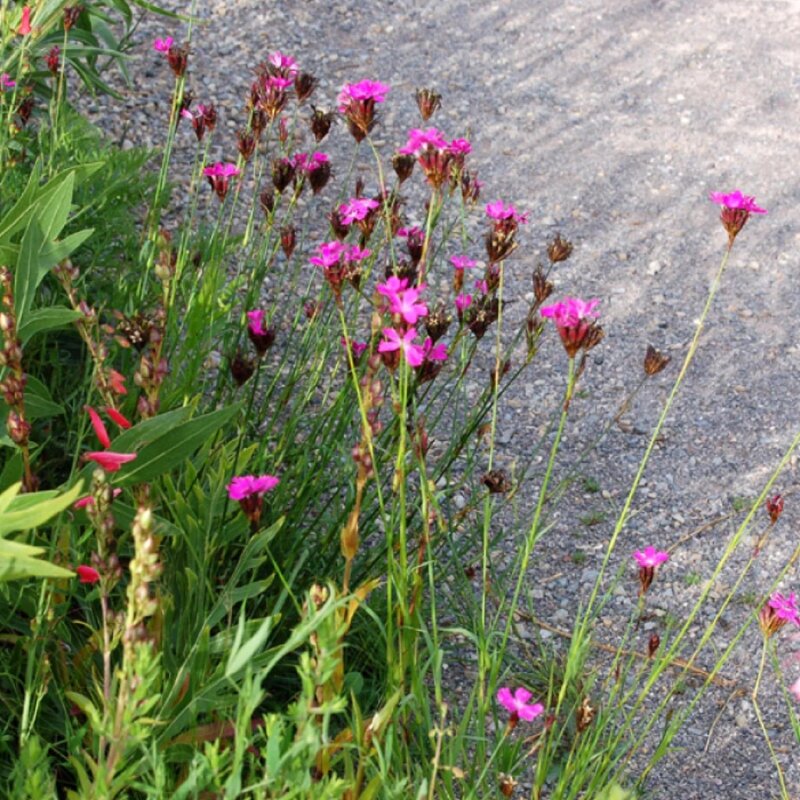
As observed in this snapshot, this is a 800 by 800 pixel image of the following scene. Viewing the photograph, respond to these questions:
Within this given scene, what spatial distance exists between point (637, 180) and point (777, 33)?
4.39 ft

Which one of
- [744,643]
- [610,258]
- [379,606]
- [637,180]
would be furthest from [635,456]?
[637,180]

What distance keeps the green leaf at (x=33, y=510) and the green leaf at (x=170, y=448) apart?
9.1 inches

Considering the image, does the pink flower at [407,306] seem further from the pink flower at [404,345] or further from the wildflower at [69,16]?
the wildflower at [69,16]

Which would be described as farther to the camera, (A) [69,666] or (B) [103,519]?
(A) [69,666]

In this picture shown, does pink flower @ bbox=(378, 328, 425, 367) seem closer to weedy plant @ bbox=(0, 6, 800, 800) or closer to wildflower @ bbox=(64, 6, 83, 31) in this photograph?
weedy plant @ bbox=(0, 6, 800, 800)

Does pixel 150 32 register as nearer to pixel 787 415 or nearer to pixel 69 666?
pixel 787 415

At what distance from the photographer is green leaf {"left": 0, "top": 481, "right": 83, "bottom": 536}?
41.8 inches

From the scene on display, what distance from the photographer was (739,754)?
208 centimetres

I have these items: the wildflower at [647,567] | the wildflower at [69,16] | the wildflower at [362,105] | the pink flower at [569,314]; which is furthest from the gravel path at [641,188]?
the wildflower at [69,16]

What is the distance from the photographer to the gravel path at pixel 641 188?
8.30 ft

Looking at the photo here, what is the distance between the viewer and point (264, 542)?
1526 millimetres

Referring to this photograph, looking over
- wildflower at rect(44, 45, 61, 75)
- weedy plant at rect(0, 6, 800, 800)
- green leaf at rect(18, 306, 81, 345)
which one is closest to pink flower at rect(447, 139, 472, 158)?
weedy plant at rect(0, 6, 800, 800)

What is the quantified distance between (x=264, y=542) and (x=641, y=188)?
2706 mm

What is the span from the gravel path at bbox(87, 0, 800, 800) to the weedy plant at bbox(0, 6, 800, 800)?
13 centimetres
